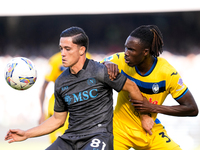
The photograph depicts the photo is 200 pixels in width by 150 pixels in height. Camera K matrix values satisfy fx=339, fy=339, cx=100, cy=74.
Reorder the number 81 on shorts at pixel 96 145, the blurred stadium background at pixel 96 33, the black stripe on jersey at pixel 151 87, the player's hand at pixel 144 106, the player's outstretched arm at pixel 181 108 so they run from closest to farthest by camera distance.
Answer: the number 81 on shorts at pixel 96 145 < the player's hand at pixel 144 106 < the player's outstretched arm at pixel 181 108 < the black stripe on jersey at pixel 151 87 < the blurred stadium background at pixel 96 33

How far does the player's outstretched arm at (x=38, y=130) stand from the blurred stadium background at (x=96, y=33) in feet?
13.9

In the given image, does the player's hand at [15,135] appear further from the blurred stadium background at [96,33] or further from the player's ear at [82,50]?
the blurred stadium background at [96,33]

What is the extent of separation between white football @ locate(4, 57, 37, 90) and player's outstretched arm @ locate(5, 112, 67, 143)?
629 millimetres

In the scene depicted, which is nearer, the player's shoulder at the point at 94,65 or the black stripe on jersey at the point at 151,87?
the player's shoulder at the point at 94,65

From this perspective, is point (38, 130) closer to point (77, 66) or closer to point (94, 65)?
point (77, 66)

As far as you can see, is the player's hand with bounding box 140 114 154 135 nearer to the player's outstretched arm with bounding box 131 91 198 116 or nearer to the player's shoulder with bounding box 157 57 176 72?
the player's outstretched arm with bounding box 131 91 198 116

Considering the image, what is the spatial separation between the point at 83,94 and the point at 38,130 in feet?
2.18

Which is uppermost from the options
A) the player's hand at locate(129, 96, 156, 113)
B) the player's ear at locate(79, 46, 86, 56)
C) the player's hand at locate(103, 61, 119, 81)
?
the player's ear at locate(79, 46, 86, 56)

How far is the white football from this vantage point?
160 inches

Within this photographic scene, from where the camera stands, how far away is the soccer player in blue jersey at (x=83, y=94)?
3477 mm

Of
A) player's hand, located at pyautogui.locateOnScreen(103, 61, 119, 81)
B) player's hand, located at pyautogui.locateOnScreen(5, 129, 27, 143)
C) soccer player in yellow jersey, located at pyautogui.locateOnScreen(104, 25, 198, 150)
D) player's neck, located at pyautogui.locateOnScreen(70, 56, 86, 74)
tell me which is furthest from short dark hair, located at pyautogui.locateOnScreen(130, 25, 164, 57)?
player's hand, located at pyautogui.locateOnScreen(5, 129, 27, 143)

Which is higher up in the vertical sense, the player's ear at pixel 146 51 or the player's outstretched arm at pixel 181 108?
the player's ear at pixel 146 51

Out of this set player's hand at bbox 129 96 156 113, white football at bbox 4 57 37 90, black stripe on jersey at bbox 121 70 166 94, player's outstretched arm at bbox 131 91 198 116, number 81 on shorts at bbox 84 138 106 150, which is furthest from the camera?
white football at bbox 4 57 37 90

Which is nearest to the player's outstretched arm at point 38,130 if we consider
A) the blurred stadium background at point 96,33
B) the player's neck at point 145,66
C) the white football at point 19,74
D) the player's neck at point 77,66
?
the player's neck at point 77,66
